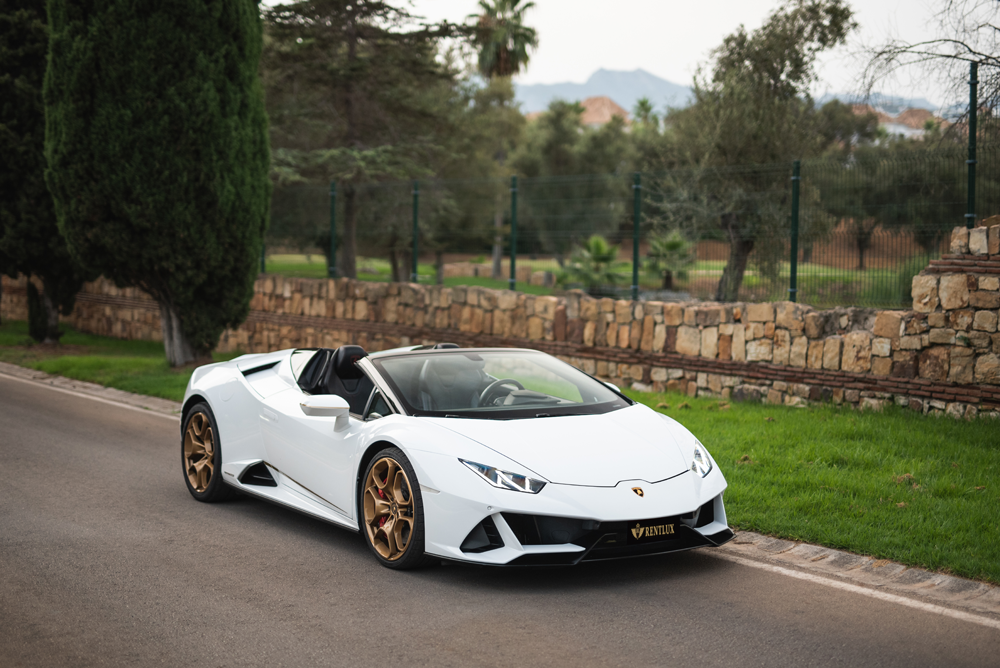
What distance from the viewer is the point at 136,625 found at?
4898 mm

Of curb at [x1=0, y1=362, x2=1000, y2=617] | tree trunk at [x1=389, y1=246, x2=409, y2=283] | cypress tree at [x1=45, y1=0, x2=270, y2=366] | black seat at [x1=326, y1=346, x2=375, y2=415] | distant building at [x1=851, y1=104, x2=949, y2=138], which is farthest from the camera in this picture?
tree trunk at [x1=389, y1=246, x2=409, y2=283]

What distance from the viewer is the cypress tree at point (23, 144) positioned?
18.5 metres

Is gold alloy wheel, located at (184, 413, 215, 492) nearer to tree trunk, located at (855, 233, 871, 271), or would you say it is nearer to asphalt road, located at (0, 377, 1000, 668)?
asphalt road, located at (0, 377, 1000, 668)

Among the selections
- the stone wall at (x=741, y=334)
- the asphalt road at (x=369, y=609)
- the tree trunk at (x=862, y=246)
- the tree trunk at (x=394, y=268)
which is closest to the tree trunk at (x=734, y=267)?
the stone wall at (x=741, y=334)

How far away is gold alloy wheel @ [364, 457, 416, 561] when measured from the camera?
5770 millimetres

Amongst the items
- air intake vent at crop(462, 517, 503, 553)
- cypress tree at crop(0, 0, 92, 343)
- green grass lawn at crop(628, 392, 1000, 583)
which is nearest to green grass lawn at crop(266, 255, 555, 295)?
cypress tree at crop(0, 0, 92, 343)

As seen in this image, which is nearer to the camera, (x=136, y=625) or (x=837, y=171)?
(x=136, y=625)

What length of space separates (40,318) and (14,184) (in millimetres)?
2896

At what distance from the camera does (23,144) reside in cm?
1845

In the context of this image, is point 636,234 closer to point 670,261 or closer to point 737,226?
point 670,261

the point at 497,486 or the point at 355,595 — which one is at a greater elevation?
the point at 497,486

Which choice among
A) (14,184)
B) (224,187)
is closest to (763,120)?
(224,187)

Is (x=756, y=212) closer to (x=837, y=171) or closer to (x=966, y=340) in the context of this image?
(x=837, y=171)

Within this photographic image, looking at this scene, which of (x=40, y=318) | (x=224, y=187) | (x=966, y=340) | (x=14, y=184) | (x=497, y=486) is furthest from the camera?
(x=40, y=318)
